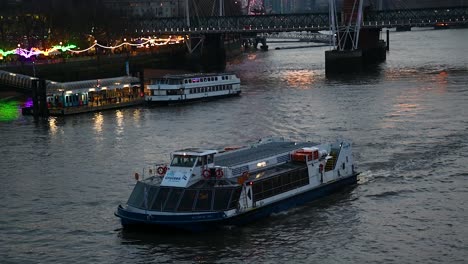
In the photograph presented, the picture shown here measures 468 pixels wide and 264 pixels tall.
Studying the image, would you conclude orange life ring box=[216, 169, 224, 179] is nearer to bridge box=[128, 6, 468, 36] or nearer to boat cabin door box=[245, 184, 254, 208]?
boat cabin door box=[245, 184, 254, 208]

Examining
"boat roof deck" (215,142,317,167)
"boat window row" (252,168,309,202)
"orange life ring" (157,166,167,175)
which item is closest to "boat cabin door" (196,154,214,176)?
"boat roof deck" (215,142,317,167)

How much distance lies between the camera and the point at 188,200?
2141 cm

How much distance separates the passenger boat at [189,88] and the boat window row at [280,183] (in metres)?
26.2

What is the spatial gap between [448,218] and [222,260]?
5.66 m

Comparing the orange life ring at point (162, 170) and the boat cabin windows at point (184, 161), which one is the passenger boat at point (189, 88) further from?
the boat cabin windows at point (184, 161)

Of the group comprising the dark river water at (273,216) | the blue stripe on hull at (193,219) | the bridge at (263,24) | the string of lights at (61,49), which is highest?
the bridge at (263,24)

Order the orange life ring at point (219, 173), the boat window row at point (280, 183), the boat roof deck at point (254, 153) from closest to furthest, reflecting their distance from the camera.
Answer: the orange life ring at point (219, 173) < the boat window row at point (280, 183) < the boat roof deck at point (254, 153)

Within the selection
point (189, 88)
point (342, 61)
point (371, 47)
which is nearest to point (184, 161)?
point (189, 88)

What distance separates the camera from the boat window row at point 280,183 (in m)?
22.4

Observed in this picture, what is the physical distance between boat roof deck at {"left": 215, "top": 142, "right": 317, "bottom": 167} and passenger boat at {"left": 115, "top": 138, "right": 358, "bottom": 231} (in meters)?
0.02

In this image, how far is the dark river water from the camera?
20.4 meters

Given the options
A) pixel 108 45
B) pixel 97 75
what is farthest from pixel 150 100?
pixel 108 45

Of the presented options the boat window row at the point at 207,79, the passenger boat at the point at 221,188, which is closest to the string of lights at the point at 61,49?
the boat window row at the point at 207,79

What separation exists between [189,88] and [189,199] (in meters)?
29.2
